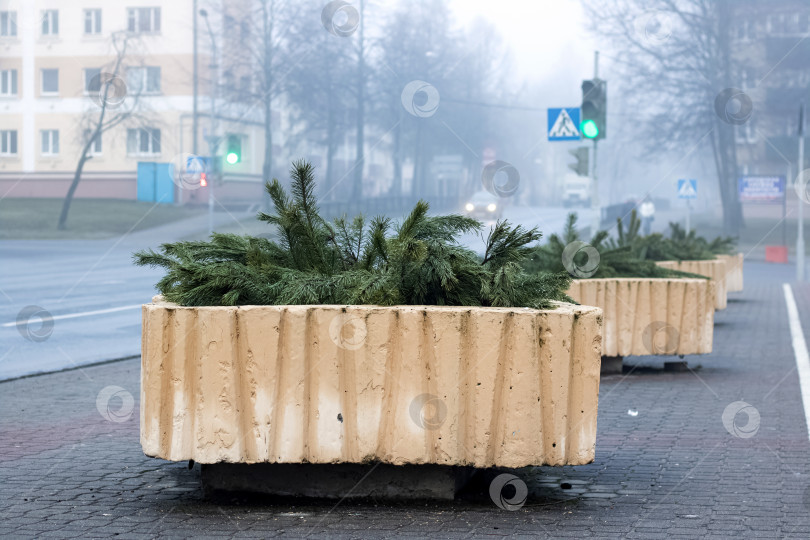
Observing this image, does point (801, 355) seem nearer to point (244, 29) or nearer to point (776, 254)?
point (776, 254)

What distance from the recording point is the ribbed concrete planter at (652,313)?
10.5m

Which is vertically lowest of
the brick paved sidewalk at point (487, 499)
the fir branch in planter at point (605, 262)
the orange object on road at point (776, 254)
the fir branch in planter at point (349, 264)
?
the orange object on road at point (776, 254)

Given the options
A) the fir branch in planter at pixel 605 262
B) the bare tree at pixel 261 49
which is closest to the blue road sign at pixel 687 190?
the bare tree at pixel 261 49

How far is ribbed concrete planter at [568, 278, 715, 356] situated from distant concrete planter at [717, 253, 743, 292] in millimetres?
10354

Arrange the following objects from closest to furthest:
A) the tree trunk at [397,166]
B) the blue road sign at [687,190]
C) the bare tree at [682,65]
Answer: the blue road sign at [687,190]
the bare tree at [682,65]
the tree trunk at [397,166]

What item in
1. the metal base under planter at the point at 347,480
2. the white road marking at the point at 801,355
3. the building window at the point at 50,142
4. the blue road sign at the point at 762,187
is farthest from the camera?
the building window at the point at 50,142

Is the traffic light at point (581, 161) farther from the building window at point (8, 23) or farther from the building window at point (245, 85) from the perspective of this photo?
the building window at point (245, 85)

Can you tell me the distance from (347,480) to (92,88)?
3778 centimetres

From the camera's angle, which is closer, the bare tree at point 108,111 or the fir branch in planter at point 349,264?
the fir branch in planter at point 349,264

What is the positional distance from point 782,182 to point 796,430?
38528 mm

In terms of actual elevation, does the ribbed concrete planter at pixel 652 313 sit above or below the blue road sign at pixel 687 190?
below

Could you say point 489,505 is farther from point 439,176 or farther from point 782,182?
point 439,176

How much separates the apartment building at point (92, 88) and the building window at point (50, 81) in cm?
4

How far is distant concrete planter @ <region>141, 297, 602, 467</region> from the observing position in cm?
514
